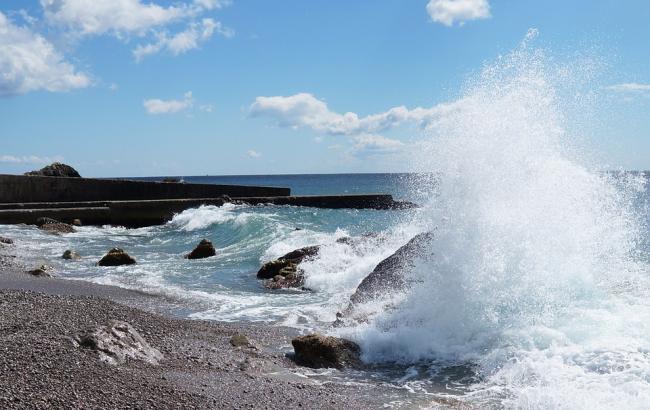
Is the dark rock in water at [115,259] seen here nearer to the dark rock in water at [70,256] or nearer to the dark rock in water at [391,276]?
the dark rock in water at [70,256]

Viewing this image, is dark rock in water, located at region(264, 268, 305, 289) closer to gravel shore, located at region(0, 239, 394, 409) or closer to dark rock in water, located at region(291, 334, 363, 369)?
gravel shore, located at region(0, 239, 394, 409)

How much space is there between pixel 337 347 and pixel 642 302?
432 cm

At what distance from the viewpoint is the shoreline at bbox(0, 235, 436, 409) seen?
15.2 feet

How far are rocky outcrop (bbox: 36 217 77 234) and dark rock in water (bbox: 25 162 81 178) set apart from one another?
12.4m

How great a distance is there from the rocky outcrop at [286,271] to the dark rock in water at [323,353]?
188 inches

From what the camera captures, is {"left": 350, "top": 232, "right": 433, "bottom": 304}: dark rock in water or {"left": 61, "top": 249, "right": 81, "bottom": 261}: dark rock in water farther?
{"left": 61, "top": 249, "right": 81, "bottom": 261}: dark rock in water

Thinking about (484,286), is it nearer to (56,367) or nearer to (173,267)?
(56,367)

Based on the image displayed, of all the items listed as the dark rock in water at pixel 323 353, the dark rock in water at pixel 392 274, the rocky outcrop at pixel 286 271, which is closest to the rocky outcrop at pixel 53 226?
the rocky outcrop at pixel 286 271

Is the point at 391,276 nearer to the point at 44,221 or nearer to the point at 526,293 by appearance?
the point at 526,293

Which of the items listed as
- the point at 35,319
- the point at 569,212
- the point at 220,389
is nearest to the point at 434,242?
the point at 569,212

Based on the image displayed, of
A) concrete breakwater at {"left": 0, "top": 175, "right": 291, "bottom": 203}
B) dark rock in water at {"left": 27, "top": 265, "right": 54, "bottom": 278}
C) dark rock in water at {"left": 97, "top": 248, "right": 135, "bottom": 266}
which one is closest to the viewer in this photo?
dark rock in water at {"left": 27, "top": 265, "right": 54, "bottom": 278}

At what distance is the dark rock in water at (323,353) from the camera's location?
6.46 meters

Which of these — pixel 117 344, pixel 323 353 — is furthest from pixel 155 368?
pixel 323 353

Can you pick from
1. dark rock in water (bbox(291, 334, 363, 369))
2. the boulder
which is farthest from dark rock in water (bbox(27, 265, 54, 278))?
Result: dark rock in water (bbox(291, 334, 363, 369))
